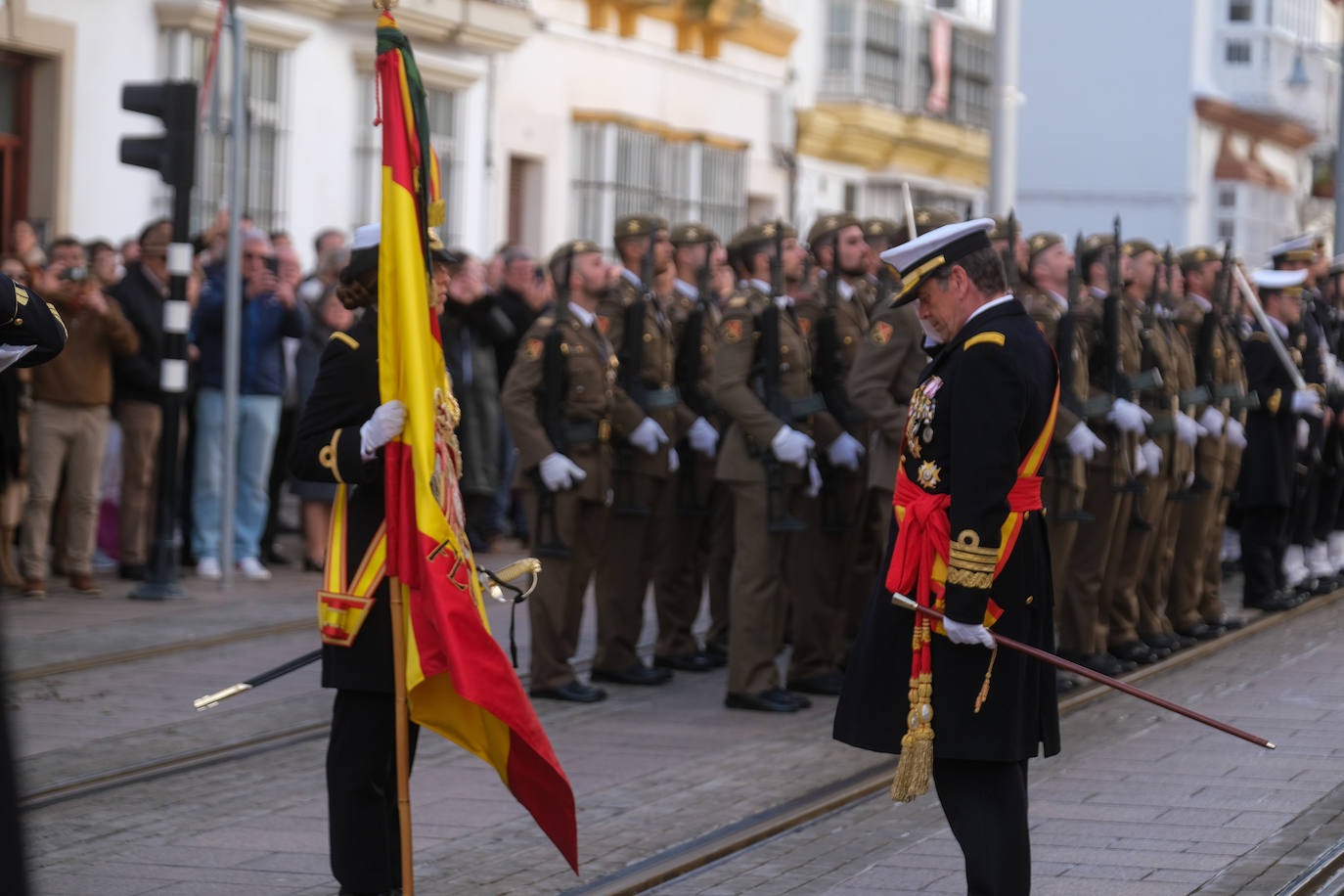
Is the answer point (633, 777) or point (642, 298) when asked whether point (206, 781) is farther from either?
point (642, 298)

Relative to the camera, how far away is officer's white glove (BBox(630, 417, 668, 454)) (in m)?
10.4

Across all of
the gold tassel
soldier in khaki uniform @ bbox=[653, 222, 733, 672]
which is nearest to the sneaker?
soldier in khaki uniform @ bbox=[653, 222, 733, 672]

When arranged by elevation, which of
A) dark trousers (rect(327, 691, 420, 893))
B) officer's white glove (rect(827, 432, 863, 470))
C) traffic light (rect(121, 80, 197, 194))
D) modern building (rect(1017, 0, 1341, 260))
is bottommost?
dark trousers (rect(327, 691, 420, 893))

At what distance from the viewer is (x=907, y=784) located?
5.37 m

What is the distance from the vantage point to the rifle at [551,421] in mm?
9930

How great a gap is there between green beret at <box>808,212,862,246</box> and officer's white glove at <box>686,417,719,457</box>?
43.9 inches

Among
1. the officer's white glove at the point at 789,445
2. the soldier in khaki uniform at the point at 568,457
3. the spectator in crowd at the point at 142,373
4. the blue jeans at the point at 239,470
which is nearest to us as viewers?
the officer's white glove at the point at 789,445

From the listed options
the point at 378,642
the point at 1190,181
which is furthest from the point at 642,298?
the point at 1190,181

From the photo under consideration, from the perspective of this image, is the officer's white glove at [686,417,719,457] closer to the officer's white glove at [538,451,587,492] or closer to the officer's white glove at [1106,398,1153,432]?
the officer's white glove at [538,451,587,492]

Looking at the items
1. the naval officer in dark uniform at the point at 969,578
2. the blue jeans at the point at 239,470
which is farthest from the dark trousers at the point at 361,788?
the blue jeans at the point at 239,470

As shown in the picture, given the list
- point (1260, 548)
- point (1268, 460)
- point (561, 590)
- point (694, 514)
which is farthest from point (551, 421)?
point (1260, 548)

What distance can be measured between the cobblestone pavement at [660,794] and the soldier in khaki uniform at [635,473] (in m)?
0.30

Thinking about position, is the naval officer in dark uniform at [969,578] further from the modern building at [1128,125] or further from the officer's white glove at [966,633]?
the modern building at [1128,125]

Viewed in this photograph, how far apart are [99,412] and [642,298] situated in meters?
4.16
